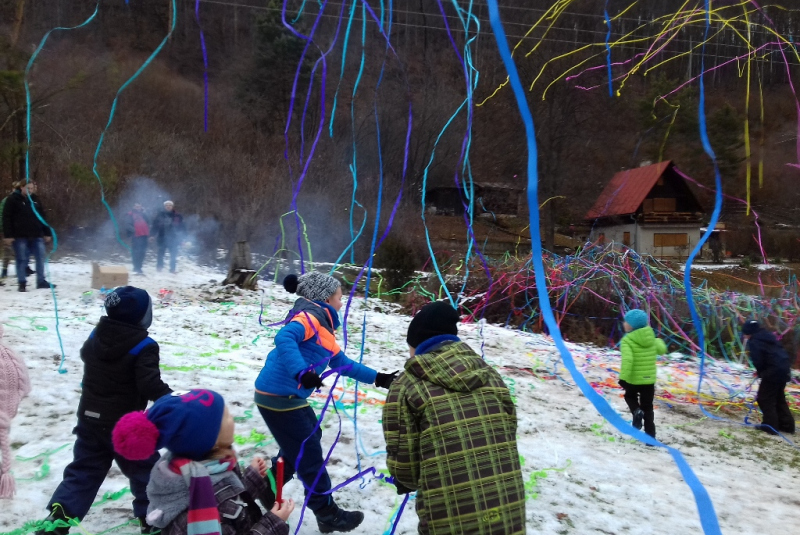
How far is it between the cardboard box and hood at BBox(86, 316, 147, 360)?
7252 mm

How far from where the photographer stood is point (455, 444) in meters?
1.88

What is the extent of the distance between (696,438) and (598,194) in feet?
74.6

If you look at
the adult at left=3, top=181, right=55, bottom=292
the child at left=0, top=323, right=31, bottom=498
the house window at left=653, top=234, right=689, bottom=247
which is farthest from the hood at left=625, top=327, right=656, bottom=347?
the house window at left=653, top=234, right=689, bottom=247

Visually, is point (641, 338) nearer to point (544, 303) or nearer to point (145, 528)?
point (544, 303)

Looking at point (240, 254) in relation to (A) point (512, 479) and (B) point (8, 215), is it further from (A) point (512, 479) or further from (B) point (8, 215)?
(A) point (512, 479)

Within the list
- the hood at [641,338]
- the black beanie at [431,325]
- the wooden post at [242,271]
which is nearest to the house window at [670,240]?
the wooden post at [242,271]

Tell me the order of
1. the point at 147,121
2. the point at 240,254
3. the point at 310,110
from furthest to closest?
1. the point at 147,121
2. the point at 310,110
3. the point at 240,254

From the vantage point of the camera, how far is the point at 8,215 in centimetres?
816

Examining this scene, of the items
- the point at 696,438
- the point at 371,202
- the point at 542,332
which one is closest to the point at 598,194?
the point at 371,202

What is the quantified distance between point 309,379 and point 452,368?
94 centimetres

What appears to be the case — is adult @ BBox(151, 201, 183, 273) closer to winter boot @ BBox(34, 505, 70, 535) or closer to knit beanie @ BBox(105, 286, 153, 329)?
knit beanie @ BBox(105, 286, 153, 329)

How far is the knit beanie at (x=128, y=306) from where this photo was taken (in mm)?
2629

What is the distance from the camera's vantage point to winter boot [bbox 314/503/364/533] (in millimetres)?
2943

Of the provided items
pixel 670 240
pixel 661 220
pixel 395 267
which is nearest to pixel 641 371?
pixel 395 267
